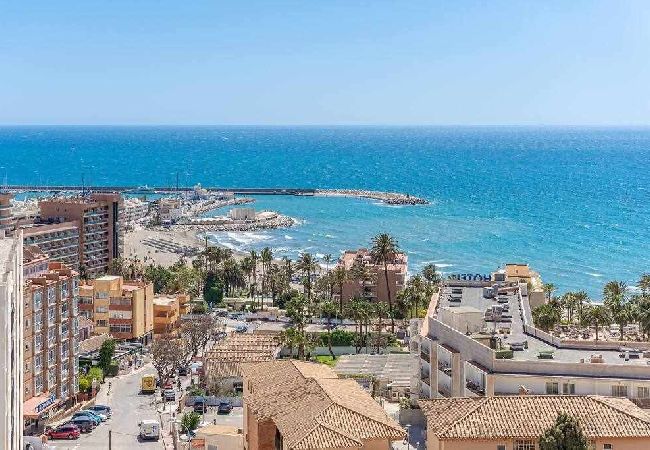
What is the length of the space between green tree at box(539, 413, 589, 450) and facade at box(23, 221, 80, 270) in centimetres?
8968

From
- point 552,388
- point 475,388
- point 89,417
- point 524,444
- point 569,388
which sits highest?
point 524,444

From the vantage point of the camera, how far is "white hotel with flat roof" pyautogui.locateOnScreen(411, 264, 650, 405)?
45438 mm

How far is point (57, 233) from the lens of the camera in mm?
119062

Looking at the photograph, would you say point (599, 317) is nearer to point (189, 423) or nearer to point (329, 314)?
point (329, 314)

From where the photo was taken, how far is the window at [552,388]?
45.7 meters

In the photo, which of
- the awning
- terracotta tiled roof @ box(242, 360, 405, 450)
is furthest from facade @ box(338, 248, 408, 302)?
terracotta tiled roof @ box(242, 360, 405, 450)

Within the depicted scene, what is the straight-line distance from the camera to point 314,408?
1380 inches

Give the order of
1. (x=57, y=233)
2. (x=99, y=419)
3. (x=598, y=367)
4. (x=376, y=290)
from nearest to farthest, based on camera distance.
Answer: (x=598, y=367)
(x=99, y=419)
(x=376, y=290)
(x=57, y=233)

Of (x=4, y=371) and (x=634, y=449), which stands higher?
(x=4, y=371)

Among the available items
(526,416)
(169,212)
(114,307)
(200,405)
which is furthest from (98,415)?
(169,212)

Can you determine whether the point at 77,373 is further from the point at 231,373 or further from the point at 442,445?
the point at 442,445

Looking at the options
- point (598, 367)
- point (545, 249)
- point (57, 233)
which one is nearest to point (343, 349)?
point (598, 367)

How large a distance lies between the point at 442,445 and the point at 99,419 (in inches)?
1299

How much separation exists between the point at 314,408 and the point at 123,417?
1234 inches
